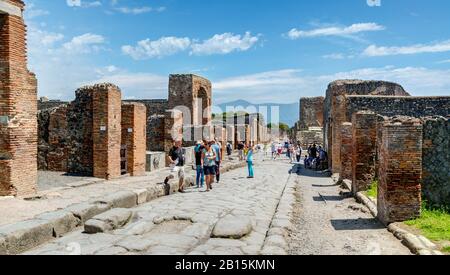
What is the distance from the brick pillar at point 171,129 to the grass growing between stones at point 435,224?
15.0 meters

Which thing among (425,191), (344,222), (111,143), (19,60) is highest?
(19,60)

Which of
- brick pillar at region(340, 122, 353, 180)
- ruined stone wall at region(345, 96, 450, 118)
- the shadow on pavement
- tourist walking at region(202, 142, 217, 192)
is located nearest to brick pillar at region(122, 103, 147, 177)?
tourist walking at region(202, 142, 217, 192)

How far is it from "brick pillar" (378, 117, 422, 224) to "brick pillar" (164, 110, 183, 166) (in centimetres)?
1509

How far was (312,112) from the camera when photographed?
4256 cm

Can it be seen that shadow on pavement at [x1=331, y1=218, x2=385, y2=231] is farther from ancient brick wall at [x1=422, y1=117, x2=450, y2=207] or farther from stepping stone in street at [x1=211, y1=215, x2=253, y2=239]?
stepping stone in street at [x1=211, y1=215, x2=253, y2=239]

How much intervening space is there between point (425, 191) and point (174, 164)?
20.7 ft

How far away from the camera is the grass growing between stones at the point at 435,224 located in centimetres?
639

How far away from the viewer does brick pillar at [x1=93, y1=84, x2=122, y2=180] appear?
14.5 metres

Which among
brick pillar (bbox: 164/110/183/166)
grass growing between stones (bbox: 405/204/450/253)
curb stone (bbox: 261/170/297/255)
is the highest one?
brick pillar (bbox: 164/110/183/166)

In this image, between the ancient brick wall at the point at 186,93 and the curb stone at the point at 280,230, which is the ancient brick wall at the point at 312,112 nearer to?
the ancient brick wall at the point at 186,93

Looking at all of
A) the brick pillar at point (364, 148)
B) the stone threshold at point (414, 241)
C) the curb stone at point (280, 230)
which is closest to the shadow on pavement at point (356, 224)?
the stone threshold at point (414, 241)
